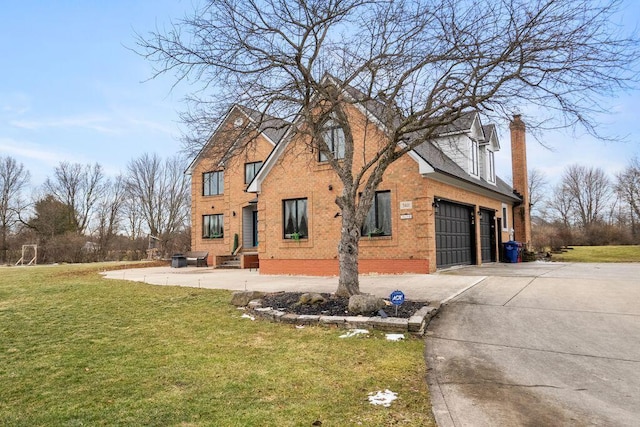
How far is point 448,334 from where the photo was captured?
6066 mm

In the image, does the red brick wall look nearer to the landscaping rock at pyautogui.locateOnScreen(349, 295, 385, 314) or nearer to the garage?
the garage

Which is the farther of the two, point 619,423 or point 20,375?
point 20,375

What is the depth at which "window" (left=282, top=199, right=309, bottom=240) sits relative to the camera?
16.1 meters

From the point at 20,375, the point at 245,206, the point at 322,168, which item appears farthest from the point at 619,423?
the point at 245,206

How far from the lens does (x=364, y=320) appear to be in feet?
21.0

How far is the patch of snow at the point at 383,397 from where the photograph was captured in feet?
11.7

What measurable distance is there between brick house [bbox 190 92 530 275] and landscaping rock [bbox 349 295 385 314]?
5.66 metres

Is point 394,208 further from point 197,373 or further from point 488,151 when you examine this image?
point 197,373

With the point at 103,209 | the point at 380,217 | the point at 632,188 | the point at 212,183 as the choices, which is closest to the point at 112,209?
the point at 103,209

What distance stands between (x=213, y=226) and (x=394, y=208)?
14.6 m

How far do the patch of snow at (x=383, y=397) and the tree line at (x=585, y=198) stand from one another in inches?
1541

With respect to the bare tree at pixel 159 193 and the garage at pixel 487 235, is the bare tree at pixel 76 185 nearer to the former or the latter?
the bare tree at pixel 159 193

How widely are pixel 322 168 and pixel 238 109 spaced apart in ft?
23.2

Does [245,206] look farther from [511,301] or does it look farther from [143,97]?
[511,301]
